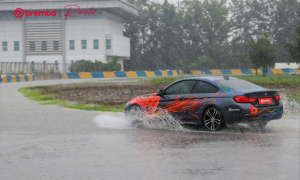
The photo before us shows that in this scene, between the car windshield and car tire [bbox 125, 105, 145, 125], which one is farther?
car tire [bbox 125, 105, 145, 125]

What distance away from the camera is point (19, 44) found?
245ft

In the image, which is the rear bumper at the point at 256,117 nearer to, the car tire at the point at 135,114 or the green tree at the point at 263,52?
the car tire at the point at 135,114

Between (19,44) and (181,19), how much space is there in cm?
3853

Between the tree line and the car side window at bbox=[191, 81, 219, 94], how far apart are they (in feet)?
273

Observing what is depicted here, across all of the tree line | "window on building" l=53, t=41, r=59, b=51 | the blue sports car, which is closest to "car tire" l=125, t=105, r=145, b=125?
the blue sports car

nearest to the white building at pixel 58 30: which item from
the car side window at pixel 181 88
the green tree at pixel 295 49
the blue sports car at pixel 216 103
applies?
the green tree at pixel 295 49

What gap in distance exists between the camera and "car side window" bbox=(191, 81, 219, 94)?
10562mm

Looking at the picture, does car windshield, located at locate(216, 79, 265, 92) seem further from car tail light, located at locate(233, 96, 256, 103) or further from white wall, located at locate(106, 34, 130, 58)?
white wall, located at locate(106, 34, 130, 58)

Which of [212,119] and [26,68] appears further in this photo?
[26,68]

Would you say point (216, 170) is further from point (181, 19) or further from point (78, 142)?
point (181, 19)

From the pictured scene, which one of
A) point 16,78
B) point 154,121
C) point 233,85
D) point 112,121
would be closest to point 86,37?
point 16,78

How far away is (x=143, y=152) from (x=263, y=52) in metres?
44.4

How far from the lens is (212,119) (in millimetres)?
10414

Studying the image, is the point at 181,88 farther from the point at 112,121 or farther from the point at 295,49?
the point at 295,49
